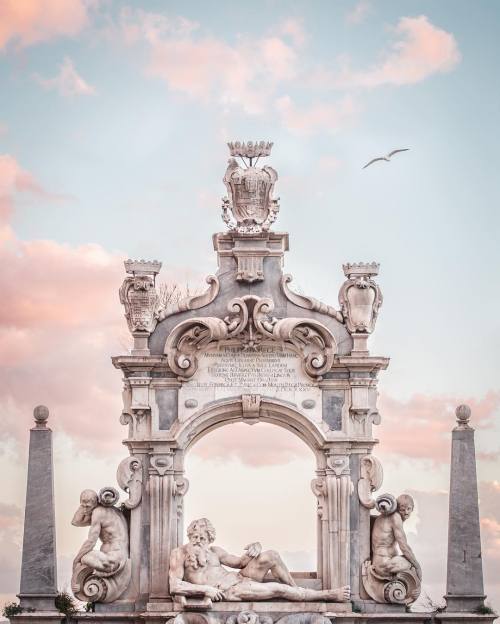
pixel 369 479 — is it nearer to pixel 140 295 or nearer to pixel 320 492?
pixel 320 492

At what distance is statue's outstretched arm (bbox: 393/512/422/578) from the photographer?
3350 cm

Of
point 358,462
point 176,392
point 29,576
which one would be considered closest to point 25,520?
point 29,576

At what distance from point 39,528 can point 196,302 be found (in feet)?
14.7

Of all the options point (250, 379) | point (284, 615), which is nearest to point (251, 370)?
point (250, 379)

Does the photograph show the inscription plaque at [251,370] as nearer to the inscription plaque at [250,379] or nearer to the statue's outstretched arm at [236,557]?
the inscription plaque at [250,379]

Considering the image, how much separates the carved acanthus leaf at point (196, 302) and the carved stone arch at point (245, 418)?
164 cm

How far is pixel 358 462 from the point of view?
33938mm

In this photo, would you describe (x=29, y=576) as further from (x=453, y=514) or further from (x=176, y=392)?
(x=453, y=514)

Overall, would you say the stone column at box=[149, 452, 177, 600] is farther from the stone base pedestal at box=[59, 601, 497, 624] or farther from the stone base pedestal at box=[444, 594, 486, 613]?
the stone base pedestal at box=[444, 594, 486, 613]

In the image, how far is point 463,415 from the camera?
1334 inches

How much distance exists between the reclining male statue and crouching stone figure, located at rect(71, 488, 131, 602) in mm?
1030

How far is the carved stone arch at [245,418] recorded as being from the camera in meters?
33.9

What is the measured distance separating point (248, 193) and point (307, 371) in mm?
3133

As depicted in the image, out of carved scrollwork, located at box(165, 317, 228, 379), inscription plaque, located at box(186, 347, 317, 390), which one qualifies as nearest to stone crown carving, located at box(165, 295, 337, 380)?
carved scrollwork, located at box(165, 317, 228, 379)
